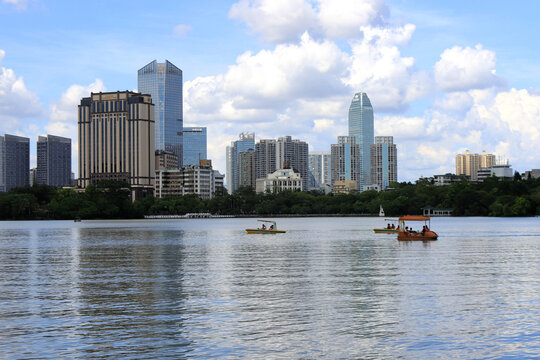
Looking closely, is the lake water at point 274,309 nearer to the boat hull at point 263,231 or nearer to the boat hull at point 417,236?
the boat hull at point 417,236

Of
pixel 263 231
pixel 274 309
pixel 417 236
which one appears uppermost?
pixel 417 236

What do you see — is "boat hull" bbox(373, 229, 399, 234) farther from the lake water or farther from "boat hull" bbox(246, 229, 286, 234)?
the lake water

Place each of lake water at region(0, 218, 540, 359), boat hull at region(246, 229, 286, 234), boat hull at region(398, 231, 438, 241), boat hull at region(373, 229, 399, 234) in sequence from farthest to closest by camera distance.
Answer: boat hull at region(246, 229, 286, 234)
boat hull at region(373, 229, 399, 234)
boat hull at region(398, 231, 438, 241)
lake water at region(0, 218, 540, 359)

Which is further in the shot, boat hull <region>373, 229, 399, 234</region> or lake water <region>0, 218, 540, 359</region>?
boat hull <region>373, 229, 399, 234</region>

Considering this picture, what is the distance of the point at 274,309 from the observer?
3397 cm

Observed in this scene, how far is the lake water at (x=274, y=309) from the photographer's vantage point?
1014 inches

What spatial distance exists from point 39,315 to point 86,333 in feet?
19.0

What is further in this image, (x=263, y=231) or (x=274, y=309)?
(x=263, y=231)

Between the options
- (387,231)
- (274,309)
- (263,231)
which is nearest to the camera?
(274,309)


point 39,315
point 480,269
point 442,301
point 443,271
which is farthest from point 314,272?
point 39,315

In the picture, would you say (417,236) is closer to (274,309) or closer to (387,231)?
(387,231)

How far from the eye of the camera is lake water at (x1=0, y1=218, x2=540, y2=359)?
2577 centimetres

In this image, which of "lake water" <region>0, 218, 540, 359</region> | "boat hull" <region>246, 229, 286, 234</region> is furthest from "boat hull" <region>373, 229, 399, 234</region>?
"lake water" <region>0, 218, 540, 359</region>

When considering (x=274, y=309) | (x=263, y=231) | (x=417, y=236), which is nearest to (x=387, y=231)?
(x=263, y=231)
